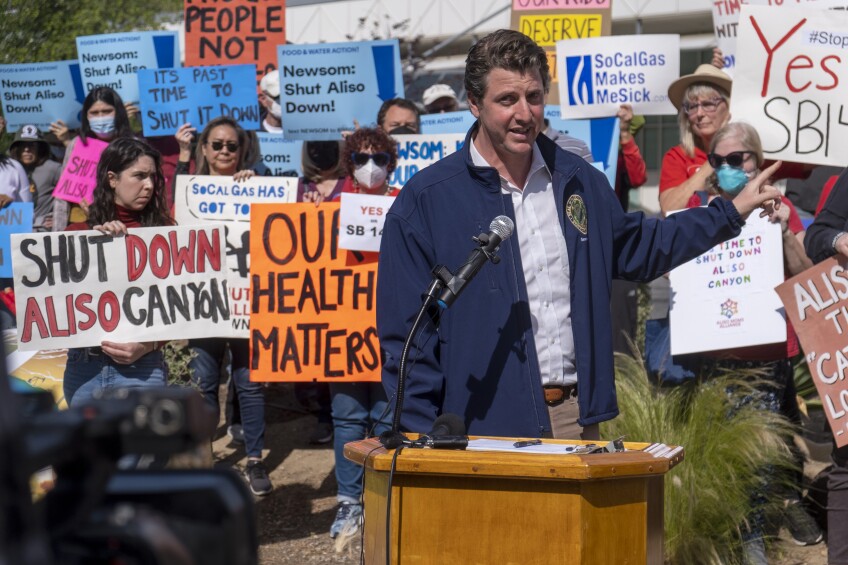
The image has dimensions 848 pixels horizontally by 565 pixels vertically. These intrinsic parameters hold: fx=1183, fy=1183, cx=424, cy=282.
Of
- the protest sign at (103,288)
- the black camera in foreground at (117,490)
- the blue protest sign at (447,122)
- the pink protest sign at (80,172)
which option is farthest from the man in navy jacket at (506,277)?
the pink protest sign at (80,172)

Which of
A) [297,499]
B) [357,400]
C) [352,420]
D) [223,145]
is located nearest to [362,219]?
[357,400]

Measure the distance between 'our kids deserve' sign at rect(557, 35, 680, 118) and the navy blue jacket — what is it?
13.7ft

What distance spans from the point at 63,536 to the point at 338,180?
6.41 meters

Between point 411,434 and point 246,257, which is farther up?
point 246,257

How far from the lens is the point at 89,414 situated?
1377 millimetres

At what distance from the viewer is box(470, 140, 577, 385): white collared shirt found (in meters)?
3.93

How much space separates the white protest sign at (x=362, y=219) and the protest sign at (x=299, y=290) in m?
0.15

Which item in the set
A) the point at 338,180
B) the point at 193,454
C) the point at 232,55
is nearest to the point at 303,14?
the point at 232,55

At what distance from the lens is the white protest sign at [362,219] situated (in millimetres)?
6582

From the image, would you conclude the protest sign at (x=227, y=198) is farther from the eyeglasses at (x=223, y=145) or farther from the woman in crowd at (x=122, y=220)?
the woman in crowd at (x=122, y=220)

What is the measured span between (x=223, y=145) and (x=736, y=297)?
3.54 m

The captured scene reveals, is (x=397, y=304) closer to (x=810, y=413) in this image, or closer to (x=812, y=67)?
(x=812, y=67)

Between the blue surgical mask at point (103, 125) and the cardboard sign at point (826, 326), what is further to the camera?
the blue surgical mask at point (103, 125)

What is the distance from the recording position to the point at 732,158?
6.01 meters
